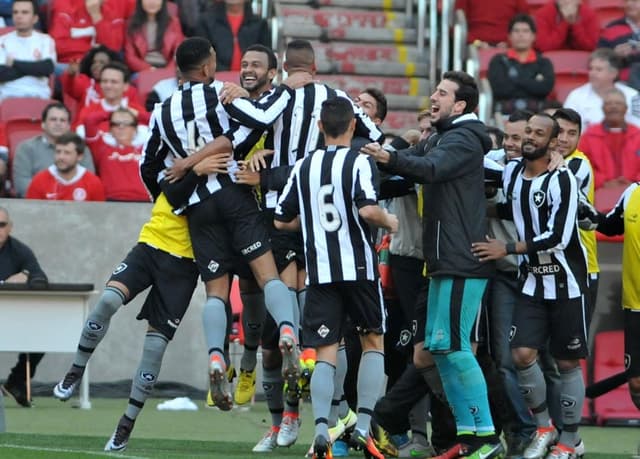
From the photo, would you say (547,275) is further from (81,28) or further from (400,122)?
(81,28)

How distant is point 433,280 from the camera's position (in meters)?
9.56

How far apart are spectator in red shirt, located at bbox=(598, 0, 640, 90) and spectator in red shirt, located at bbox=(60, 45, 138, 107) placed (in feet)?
15.3

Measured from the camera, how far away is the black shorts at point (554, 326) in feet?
32.9

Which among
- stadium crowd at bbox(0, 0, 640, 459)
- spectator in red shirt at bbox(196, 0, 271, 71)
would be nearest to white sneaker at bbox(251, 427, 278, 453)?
stadium crowd at bbox(0, 0, 640, 459)

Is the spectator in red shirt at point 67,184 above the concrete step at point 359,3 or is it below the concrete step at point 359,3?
below

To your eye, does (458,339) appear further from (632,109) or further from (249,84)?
(632,109)

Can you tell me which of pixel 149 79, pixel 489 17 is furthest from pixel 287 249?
pixel 489 17

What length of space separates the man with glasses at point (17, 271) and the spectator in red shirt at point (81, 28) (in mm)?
3193

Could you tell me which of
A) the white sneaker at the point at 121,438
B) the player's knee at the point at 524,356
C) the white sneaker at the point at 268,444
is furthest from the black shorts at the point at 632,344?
the white sneaker at the point at 121,438

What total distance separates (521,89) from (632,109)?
105 centimetres

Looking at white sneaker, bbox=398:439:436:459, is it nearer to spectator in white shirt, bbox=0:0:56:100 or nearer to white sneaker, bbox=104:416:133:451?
white sneaker, bbox=104:416:133:451

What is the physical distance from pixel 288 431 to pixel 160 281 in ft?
3.94

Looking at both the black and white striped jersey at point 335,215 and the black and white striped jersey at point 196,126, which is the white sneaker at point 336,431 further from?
the black and white striped jersey at point 196,126

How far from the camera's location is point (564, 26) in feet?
56.2
